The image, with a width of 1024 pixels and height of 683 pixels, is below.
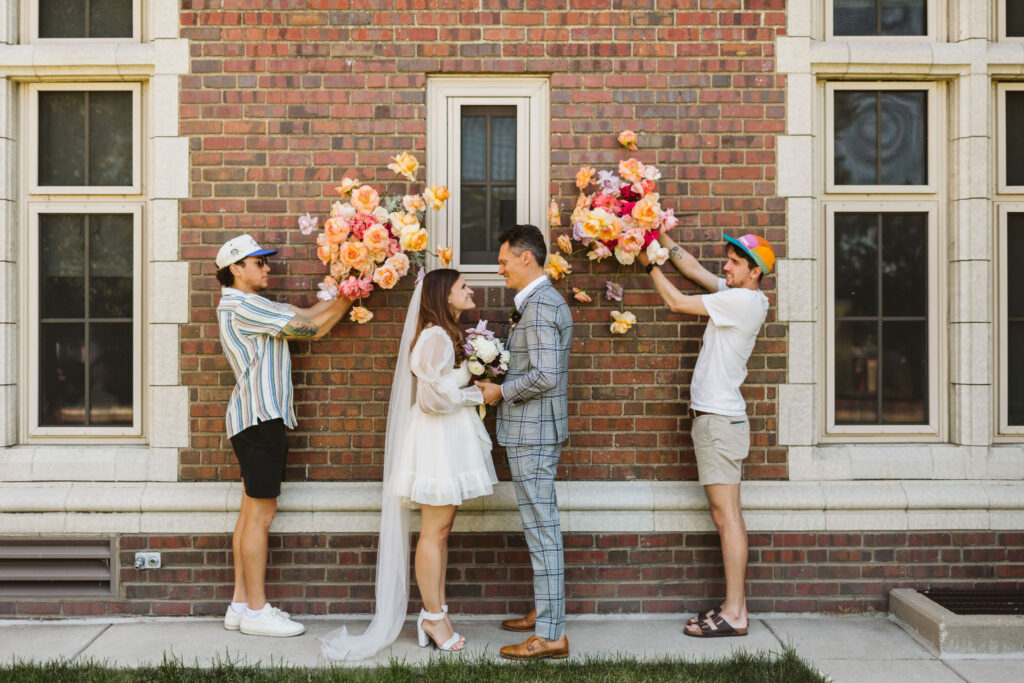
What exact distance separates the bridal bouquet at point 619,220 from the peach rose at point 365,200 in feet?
3.33

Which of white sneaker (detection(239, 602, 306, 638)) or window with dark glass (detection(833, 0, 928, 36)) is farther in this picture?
window with dark glass (detection(833, 0, 928, 36))

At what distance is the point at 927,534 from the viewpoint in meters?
5.12

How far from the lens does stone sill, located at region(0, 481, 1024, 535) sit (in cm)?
504

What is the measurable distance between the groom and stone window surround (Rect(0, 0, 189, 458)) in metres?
2.02

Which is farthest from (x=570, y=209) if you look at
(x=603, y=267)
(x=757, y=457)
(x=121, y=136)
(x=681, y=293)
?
(x=121, y=136)

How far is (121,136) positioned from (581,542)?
12.3 feet

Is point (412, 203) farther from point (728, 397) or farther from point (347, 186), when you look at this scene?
point (728, 397)

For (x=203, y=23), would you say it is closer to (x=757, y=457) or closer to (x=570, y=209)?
(x=570, y=209)

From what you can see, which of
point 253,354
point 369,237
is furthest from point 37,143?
point 369,237

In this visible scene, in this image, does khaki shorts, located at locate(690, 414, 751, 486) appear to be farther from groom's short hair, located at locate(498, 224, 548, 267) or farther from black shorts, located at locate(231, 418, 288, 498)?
black shorts, located at locate(231, 418, 288, 498)

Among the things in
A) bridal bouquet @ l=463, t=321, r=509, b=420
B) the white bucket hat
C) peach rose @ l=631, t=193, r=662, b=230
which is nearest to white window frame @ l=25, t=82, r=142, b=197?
the white bucket hat

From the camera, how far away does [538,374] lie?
→ 439 centimetres

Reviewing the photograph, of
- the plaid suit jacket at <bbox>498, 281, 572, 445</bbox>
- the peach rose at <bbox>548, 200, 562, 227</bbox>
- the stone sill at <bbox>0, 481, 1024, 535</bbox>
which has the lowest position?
the stone sill at <bbox>0, 481, 1024, 535</bbox>

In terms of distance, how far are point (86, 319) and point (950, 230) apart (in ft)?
17.6
